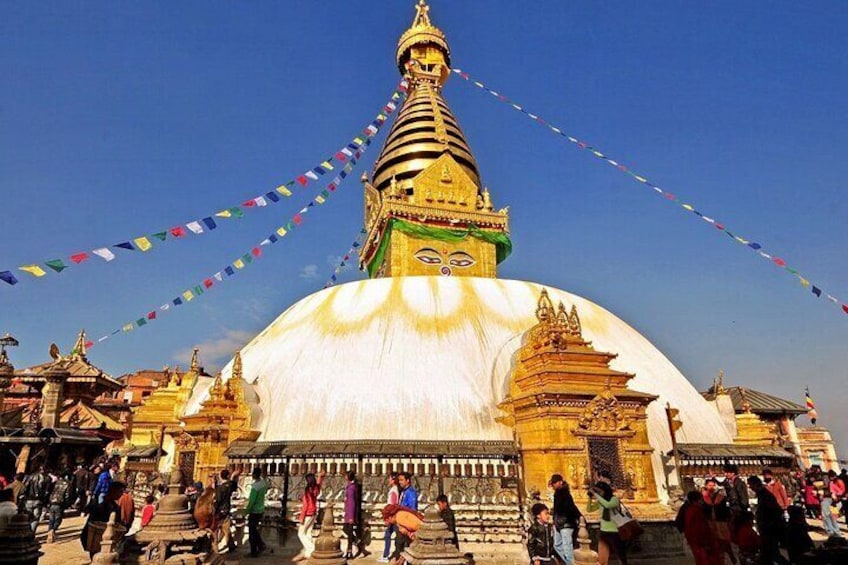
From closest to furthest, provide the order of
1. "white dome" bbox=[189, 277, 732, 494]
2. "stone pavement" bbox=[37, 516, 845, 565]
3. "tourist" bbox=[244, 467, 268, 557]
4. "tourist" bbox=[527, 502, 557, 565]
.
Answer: "tourist" bbox=[527, 502, 557, 565] → "stone pavement" bbox=[37, 516, 845, 565] → "tourist" bbox=[244, 467, 268, 557] → "white dome" bbox=[189, 277, 732, 494]

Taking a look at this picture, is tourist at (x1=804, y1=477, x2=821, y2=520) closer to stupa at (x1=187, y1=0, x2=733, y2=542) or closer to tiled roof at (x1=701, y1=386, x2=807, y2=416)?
stupa at (x1=187, y1=0, x2=733, y2=542)

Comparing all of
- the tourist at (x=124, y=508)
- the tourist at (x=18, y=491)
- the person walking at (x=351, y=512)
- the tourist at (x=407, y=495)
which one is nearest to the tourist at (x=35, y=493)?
the tourist at (x=18, y=491)

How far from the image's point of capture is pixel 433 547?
5711 mm

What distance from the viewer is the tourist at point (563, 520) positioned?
6922mm

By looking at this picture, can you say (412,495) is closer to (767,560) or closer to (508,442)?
(508,442)

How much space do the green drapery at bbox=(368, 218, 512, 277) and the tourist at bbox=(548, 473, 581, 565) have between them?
18611 millimetres

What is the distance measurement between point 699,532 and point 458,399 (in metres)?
7.16

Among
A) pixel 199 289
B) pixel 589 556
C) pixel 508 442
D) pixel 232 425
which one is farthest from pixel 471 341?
pixel 199 289

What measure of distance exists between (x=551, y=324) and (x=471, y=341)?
11.4 feet

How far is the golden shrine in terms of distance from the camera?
10.6m

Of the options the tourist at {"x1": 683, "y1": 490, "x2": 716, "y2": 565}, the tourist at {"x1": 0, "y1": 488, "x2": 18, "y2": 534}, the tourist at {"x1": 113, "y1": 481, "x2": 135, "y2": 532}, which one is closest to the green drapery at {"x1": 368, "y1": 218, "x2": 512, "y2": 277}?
the tourist at {"x1": 113, "y1": 481, "x2": 135, "y2": 532}

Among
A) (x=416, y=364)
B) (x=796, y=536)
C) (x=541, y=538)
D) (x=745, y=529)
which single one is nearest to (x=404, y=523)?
(x=541, y=538)

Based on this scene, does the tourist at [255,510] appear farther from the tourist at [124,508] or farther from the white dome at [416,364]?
the white dome at [416,364]

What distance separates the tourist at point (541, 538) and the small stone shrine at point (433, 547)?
57.4 inches
